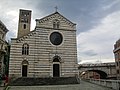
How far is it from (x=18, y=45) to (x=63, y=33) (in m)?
9.24

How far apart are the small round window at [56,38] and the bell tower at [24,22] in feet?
21.4

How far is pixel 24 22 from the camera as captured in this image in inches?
1403

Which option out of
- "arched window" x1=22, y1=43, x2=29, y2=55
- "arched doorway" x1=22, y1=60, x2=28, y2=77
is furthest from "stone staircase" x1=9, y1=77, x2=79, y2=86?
"arched window" x1=22, y1=43, x2=29, y2=55

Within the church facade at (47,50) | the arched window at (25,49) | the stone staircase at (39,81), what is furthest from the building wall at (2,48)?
the stone staircase at (39,81)

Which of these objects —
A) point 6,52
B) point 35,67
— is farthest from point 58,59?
point 6,52

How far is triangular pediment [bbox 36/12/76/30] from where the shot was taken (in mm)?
31609

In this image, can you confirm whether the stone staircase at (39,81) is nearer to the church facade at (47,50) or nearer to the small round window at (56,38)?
the church facade at (47,50)

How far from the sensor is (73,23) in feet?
110

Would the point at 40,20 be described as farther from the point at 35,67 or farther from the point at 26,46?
the point at 35,67

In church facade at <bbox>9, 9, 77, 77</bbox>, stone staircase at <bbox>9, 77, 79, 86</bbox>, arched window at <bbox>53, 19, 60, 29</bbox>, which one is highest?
arched window at <bbox>53, 19, 60, 29</bbox>

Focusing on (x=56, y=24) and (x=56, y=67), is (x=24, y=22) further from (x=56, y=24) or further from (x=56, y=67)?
(x=56, y=67)

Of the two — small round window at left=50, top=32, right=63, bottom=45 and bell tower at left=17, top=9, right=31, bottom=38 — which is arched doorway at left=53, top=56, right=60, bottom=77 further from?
bell tower at left=17, top=9, right=31, bottom=38

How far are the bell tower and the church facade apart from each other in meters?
1.05

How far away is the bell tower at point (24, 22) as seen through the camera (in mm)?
34938
